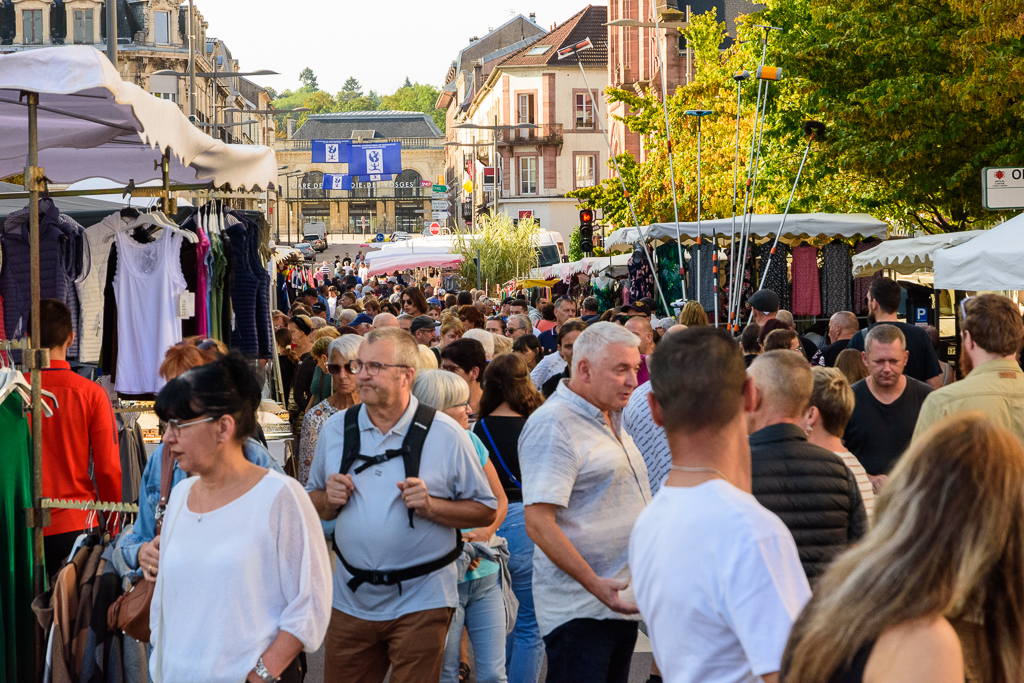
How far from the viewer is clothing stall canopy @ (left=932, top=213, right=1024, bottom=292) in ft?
32.0

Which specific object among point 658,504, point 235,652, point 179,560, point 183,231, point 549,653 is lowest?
point 549,653

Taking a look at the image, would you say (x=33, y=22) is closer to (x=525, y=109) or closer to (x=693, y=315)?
(x=525, y=109)

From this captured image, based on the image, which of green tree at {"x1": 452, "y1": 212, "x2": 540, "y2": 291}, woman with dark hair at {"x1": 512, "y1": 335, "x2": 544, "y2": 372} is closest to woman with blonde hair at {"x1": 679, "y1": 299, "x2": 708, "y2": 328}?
woman with dark hair at {"x1": 512, "y1": 335, "x2": 544, "y2": 372}

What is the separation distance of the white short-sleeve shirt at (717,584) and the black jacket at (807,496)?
1313mm

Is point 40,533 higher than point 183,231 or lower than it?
lower

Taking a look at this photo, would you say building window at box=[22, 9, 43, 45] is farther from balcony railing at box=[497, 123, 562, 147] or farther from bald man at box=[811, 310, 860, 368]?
bald man at box=[811, 310, 860, 368]

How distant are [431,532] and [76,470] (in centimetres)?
203

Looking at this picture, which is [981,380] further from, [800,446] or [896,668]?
[896,668]

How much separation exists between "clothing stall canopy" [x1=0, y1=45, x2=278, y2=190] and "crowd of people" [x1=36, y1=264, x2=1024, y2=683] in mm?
1143

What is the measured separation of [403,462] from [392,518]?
224mm

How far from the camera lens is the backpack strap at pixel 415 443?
4570 mm

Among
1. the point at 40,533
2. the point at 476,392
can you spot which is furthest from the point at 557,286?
the point at 40,533

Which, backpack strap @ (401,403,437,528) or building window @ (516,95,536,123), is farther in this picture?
building window @ (516,95,536,123)

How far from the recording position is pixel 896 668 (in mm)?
1896
